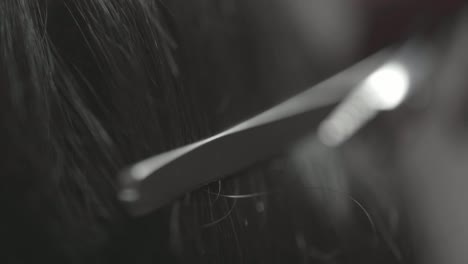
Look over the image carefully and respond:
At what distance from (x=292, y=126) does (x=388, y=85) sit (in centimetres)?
5

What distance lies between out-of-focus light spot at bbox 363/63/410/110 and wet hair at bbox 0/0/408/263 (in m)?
0.04

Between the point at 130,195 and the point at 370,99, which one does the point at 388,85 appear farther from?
the point at 130,195

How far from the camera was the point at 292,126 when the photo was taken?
0.97ft

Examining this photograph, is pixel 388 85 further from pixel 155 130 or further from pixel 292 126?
pixel 155 130

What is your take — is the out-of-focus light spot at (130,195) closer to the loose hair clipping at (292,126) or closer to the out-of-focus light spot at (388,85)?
the loose hair clipping at (292,126)

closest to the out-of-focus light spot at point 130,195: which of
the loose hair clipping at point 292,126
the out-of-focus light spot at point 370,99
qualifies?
the loose hair clipping at point 292,126

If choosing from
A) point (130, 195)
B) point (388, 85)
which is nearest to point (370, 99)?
point (388, 85)

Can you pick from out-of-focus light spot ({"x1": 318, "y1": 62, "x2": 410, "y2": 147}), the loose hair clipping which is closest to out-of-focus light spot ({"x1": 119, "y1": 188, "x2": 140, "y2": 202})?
the loose hair clipping

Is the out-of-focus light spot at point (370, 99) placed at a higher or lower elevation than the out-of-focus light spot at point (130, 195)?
lower

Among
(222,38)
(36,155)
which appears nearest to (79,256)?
(36,155)

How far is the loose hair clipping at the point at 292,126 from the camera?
288 millimetres

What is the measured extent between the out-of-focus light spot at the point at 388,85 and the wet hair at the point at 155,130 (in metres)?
0.04

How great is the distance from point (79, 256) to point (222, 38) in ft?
0.66

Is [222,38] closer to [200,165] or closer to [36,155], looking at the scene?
[200,165]
